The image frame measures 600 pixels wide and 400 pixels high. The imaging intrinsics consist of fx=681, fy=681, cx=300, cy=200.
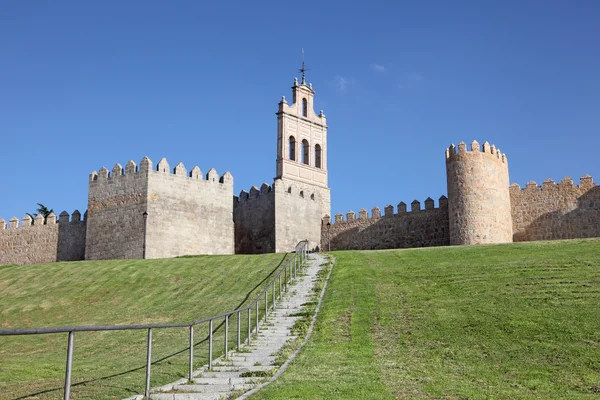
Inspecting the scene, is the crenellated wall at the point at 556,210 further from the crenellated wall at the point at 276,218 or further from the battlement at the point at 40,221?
the battlement at the point at 40,221

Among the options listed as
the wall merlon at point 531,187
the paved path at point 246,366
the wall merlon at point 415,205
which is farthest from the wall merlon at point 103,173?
the wall merlon at point 531,187

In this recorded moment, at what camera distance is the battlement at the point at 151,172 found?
3928 centimetres

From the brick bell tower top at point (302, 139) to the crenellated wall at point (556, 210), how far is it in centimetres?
1597

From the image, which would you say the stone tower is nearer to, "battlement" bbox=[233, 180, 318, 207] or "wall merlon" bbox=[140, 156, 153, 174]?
"battlement" bbox=[233, 180, 318, 207]

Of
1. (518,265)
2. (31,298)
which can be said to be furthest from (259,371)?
(31,298)

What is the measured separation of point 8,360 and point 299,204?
2739cm

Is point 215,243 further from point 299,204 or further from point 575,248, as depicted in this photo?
point 575,248

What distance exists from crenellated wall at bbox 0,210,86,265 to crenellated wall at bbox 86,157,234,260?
7.42ft

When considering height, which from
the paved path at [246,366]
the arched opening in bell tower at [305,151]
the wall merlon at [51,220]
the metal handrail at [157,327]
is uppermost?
the arched opening in bell tower at [305,151]

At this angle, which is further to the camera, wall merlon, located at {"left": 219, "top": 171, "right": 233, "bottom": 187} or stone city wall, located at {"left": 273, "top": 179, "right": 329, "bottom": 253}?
wall merlon, located at {"left": 219, "top": 171, "right": 233, "bottom": 187}

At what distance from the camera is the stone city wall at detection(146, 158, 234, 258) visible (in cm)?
3841

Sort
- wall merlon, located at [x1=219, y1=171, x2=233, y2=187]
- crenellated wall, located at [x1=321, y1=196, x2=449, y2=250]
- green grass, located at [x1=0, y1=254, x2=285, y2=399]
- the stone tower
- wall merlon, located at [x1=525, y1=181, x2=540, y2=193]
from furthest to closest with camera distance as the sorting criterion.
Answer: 1. the stone tower
2. wall merlon, located at [x1=219, y1=171, x2=233, y2=187]
3. crenellated wall, located at [x1=321, y1=196, x2=449, y2=250]
4. wall merlon, located at [x1=525, y1=181, x2=540, y2=193]
5. green grass, located at [x1=0, y1=254, x2=285, y2=399]

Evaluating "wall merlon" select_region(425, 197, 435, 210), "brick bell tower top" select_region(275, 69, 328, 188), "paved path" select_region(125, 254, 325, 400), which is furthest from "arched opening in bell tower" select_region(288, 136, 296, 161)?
"paved path" select_region(125, 254, 325, 400)

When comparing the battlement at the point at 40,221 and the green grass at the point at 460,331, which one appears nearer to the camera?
the green grass at the point at 460,331
